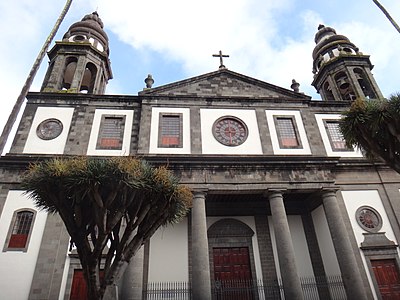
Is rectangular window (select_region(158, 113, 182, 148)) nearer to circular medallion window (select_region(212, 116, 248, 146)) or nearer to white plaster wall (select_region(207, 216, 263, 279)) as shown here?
circular medallion window (select_region(212, 116, 248, 146))

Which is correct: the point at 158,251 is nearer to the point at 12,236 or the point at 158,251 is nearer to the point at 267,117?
the point at 12,236

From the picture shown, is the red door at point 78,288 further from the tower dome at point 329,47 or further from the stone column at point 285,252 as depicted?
the tower dome at point 329,47

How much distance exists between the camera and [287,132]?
55.1ft

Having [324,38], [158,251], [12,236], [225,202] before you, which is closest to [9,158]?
[12,236]

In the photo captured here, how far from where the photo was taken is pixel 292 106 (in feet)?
57.9

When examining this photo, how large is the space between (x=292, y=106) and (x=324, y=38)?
32.8 ft

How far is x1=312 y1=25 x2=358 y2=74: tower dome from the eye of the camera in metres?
22.4

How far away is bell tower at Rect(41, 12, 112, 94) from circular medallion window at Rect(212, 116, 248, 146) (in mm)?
8413

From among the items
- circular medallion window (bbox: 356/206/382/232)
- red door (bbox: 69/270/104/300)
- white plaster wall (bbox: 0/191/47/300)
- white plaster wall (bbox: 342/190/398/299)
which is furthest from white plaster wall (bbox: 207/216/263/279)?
white plaster wall (bbox: 0/191/47/300)

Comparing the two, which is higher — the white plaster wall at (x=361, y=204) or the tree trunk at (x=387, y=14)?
the tree trunk at (x=387, y=14)

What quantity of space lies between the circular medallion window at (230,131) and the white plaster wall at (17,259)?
9.14 m

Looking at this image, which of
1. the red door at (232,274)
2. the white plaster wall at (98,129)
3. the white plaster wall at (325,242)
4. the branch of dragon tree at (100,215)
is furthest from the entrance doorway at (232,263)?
the branch of dragon tree at (100,215)

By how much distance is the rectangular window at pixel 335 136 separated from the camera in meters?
17.0

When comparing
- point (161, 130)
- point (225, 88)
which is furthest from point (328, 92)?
point (161, 130)
